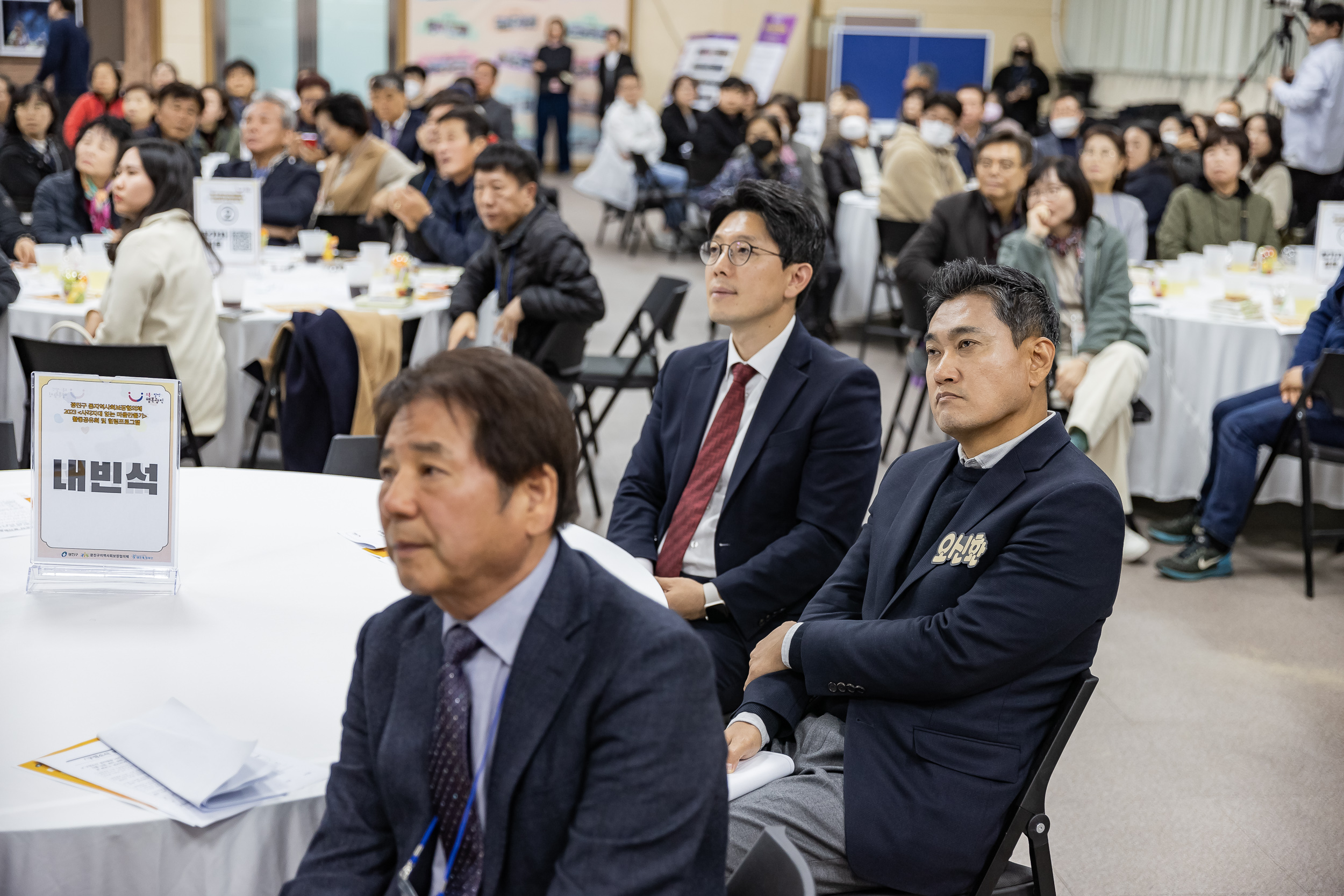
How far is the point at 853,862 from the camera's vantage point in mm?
1781

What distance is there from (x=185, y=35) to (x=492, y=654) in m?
15.0

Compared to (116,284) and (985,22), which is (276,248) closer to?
(116,284)

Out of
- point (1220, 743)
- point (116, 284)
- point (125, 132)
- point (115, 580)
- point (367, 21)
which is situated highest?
point (367, 21)

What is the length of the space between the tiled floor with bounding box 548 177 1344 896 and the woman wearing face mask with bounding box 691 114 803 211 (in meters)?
3.43

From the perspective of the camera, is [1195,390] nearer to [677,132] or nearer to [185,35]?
[677,132]

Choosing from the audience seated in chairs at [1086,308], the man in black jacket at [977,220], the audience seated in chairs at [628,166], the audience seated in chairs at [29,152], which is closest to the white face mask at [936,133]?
the man in black jacket at [977,220]

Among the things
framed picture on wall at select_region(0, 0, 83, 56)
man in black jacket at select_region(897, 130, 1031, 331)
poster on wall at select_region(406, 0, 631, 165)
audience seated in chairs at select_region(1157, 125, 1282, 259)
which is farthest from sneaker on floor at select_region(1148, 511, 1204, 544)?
framed picture on wall at select_region(0, 0, 83, 56)

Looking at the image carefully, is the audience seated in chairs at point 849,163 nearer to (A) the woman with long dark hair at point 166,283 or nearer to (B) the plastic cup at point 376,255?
(B) the plastic cup at point 376,255

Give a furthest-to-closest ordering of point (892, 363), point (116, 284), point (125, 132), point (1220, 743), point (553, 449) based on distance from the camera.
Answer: point (892, 363) → point (125, 132) → point (116, 284) → point (1220, 743) → point (553, 449)

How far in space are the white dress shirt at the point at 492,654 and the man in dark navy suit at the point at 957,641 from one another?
625 mm

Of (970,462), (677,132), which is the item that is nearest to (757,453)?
(970,462)

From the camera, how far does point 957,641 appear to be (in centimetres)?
178

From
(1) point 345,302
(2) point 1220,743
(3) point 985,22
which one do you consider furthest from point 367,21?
(2) point 1220,743

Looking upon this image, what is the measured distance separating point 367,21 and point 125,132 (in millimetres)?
10409
